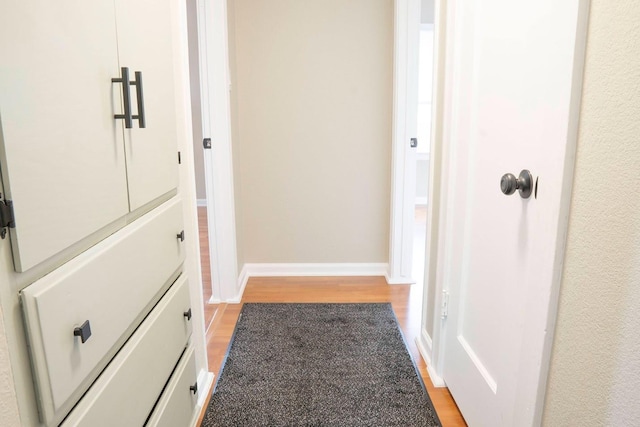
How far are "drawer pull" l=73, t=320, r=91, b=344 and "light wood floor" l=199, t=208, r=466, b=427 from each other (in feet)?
3.96

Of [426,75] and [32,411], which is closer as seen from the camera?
[32,411]

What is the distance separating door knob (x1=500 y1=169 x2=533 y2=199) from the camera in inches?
41.8

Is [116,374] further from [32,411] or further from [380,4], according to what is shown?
[380,4]

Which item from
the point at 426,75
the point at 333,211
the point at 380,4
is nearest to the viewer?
the point at 380,4

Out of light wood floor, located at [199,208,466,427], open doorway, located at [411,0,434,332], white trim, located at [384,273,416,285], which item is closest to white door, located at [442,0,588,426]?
light wood floor, located at [199,208,466,427]

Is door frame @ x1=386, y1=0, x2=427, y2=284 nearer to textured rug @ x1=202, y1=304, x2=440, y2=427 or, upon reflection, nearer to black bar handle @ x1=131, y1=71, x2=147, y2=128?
textured rug @ x1=202, y1=304, x2=440, y2=427

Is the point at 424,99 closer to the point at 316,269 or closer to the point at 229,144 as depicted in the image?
the point at 316,269

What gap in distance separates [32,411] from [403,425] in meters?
1.27

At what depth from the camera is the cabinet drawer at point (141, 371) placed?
32.0 inches

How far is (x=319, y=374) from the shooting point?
1.88 meters

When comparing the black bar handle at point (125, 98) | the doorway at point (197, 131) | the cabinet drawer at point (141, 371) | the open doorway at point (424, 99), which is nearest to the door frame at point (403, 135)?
the doorway at point (197, 131)

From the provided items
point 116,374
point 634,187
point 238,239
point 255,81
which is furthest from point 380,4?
point 116,374

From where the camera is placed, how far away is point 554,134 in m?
→ 0.91

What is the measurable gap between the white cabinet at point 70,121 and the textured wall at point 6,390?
0.38 feet
